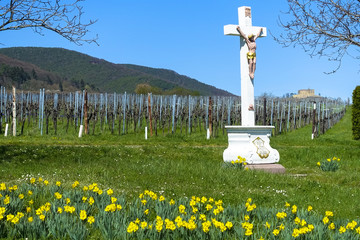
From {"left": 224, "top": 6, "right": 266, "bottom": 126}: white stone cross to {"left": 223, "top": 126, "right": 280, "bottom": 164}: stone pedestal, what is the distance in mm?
499

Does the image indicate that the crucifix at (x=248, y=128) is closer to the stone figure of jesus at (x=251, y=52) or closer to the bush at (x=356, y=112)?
the stone figure of jesus at (x=251, y=52)

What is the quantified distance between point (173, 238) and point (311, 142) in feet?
56.8

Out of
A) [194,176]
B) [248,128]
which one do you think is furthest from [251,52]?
[194,176]

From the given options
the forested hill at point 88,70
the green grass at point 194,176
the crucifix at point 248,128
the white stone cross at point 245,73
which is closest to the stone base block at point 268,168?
the crucifix at point 248,128

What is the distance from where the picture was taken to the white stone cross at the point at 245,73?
12094 mm

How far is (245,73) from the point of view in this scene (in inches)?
481

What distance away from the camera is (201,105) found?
35.5 meters

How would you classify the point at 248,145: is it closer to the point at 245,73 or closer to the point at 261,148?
the point at 261,148

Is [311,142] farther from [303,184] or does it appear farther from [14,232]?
[14,232]

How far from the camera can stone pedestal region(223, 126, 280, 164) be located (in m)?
11.5

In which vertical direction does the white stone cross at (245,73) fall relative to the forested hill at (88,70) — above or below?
below

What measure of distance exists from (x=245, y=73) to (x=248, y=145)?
212 cm

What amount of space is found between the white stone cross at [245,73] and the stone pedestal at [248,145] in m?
0.50

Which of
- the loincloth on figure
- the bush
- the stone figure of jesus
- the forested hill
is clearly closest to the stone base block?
the stone figure of jesus
